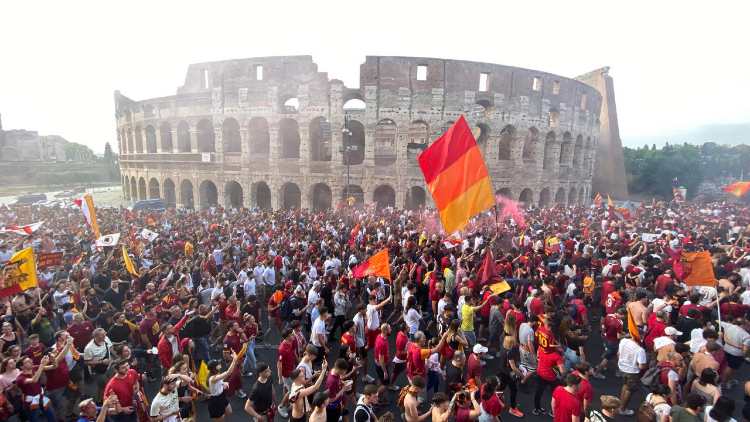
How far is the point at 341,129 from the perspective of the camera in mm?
27266

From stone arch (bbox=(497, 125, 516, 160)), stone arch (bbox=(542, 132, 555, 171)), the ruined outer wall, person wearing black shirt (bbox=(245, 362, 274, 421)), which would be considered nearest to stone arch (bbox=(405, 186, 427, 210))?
stone arch (bbox=(497, 125, 516, 160))

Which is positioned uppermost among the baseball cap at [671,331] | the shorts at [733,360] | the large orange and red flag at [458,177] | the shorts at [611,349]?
the large orange and red flag at [458,177]

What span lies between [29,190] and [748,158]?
4633 inches

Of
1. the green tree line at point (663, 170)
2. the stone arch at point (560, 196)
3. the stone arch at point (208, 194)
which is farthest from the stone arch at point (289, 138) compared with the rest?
the green tree line at point (663, 170)

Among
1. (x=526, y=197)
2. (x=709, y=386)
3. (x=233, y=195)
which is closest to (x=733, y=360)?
(x=709, y=386)

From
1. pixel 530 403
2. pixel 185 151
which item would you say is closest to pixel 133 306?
pixel 530 403

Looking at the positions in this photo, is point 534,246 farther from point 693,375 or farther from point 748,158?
point 748,158

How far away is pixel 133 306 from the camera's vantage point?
25.5 feet

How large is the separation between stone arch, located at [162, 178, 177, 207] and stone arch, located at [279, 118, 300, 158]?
11341 millimetres

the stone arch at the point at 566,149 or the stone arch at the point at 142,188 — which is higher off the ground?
the stone arch at the point at 566,149

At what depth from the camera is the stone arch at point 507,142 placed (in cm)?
2942

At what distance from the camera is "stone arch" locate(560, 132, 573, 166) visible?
32969mm

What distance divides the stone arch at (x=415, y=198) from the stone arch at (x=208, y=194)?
1544 cm

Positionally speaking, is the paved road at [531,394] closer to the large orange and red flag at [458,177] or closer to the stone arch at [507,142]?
the large orange and red flag at [458,177]
